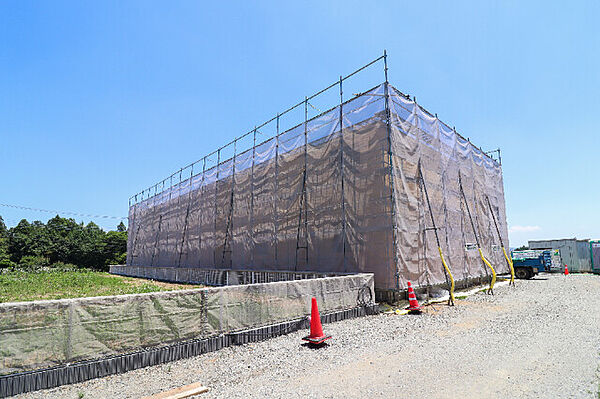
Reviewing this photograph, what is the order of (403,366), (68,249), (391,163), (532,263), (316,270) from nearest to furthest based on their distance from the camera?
(403,366), (391,163), (316,270), (532,263), (68,249)

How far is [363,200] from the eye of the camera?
12031 mm

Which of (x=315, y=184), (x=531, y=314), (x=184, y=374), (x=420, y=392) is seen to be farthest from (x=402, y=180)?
(x=184, y=374)

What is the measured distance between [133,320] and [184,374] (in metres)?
1.20

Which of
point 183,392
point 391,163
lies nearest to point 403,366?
point 183,392

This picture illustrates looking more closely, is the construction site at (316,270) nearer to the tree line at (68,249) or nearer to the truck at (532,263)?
the truck at (532,263)

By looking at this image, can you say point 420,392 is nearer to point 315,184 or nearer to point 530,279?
point 315,184

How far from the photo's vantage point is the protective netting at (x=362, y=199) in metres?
11.5

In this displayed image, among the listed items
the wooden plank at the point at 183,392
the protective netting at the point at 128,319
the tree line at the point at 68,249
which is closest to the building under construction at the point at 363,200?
the protective netting at the point at 128,319

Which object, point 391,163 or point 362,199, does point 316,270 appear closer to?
point 362,199

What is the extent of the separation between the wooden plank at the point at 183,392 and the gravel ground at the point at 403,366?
5.3 inches

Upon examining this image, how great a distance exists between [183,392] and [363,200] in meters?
9.12

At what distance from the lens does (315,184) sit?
14250mm

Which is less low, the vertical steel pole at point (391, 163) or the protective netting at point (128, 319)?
the vertical steel pole at point (391, 163)

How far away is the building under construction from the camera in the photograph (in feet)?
37.9
